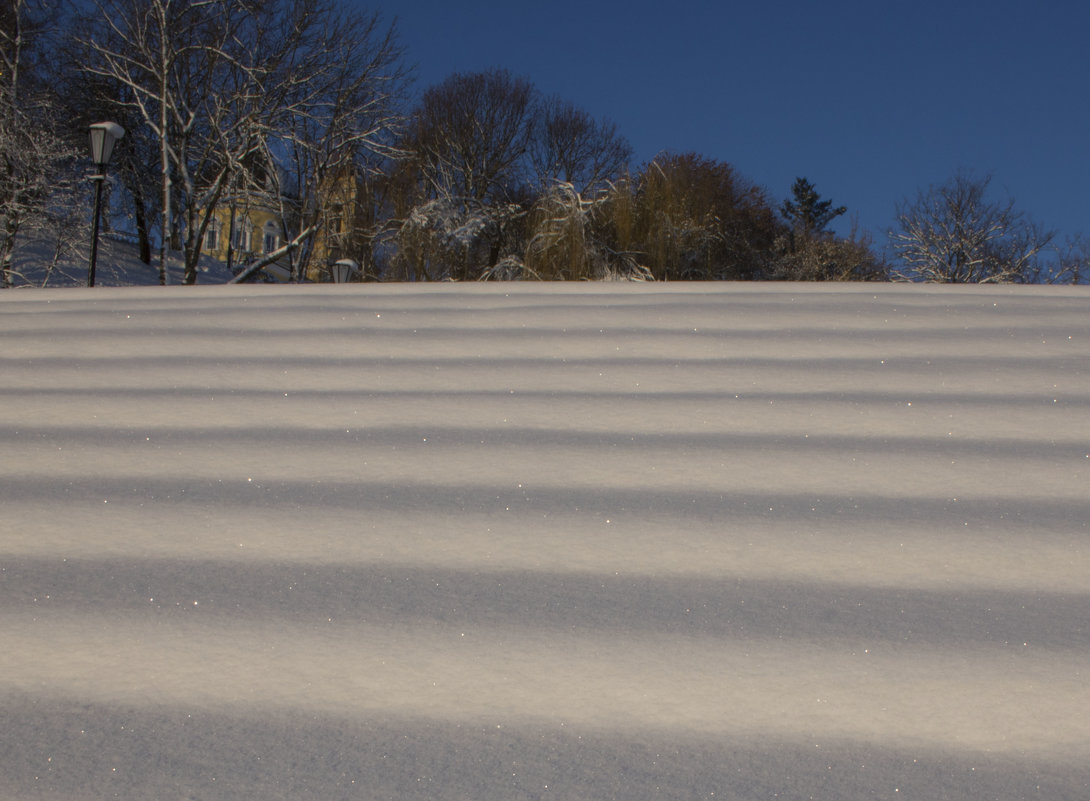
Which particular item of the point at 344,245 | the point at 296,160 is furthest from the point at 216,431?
the point at 344,245

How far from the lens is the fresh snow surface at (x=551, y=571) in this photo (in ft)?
2.27

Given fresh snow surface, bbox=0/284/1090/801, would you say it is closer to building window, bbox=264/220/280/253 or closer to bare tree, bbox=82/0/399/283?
bare tree, bbox=82/0/399/283

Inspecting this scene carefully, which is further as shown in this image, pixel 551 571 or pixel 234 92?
pixel 234 92

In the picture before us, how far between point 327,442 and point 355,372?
278 millimetres

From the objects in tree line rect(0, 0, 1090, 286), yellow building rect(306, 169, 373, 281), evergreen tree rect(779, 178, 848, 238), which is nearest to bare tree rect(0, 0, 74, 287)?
tree line rect(0, 0, 1090, 286)

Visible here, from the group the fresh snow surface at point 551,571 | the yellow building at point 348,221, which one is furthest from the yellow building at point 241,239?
the fresh snow surface at point 551,571

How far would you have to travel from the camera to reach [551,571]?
90 cm

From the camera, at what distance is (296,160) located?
12.3 m

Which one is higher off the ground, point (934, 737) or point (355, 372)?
point (355, 372)

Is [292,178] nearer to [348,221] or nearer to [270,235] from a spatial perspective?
[348,221]

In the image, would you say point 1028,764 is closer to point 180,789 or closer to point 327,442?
point 180,789

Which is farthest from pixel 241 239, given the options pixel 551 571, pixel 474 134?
pixel 551 571

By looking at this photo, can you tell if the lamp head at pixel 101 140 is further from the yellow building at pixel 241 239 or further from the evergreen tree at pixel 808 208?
the evergreen tree at pixel 808 208

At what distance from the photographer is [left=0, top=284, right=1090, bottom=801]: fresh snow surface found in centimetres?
69
